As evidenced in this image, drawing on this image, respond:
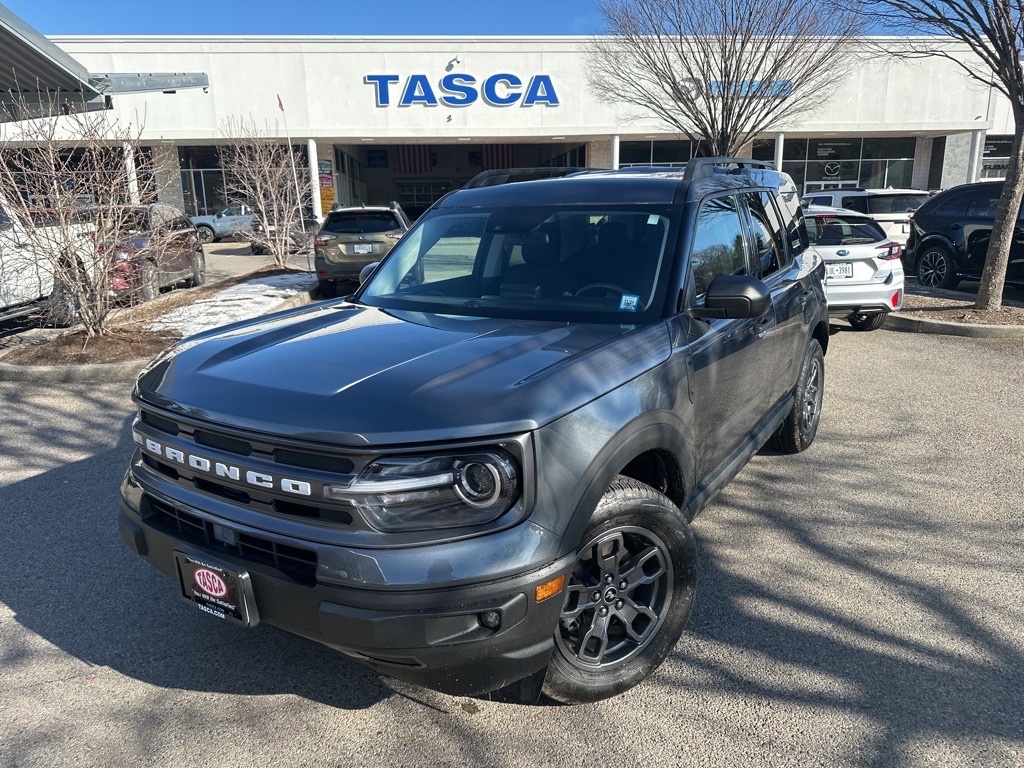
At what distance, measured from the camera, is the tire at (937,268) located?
11734 millimetres

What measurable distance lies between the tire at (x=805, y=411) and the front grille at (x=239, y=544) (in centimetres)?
367

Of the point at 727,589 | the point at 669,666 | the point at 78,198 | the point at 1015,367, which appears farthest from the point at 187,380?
the point at 1015,367

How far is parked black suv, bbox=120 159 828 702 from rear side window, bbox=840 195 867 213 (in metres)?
12.3

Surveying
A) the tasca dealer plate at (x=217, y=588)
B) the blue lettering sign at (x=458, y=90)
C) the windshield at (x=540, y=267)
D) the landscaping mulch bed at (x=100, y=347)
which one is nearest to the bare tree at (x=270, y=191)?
the landscaping mulch bed at (x=100, y=347)

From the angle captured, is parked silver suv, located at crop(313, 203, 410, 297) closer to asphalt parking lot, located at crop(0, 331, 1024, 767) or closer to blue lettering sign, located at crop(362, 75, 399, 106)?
asphalt parking lot, located at crop(0, 331, 1024, 767)

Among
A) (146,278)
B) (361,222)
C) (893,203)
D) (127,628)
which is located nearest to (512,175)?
(127,628)

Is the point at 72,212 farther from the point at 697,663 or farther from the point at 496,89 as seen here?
the point at 496,89

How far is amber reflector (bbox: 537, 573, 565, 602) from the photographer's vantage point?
219cm

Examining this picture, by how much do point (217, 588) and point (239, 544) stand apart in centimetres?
16

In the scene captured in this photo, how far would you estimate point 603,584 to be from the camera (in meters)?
2.62

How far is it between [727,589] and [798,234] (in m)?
2.97

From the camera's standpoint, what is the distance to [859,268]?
843 cm

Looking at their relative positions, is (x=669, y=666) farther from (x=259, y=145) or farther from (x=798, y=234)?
(x=259, y=145)

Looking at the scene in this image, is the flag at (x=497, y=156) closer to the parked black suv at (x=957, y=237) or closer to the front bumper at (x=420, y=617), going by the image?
the parked black suv at (x=957, y=237)
